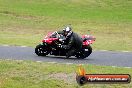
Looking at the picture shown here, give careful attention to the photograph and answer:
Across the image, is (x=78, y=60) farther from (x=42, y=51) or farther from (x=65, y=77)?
(x=65, y=77)

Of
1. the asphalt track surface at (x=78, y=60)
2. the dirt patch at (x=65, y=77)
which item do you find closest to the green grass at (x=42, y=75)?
the dirt patch at (x=65, y=77)

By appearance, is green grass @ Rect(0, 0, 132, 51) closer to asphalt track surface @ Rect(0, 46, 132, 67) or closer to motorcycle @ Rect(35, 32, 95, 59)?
asphalt track surface @ Rect(0, 46, 132, 67)

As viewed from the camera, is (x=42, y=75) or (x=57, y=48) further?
(x=57, y=48)

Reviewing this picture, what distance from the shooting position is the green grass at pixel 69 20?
102 feet

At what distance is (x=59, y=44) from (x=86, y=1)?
40.6 metres

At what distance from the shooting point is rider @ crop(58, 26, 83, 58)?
821 inches

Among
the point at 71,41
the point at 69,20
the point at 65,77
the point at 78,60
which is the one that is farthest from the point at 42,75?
the point at 69,20

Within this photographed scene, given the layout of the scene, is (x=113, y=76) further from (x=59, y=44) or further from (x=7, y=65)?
(x=59, y=44)

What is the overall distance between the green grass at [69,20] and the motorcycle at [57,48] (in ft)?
14.9

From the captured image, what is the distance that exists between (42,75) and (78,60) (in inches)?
213

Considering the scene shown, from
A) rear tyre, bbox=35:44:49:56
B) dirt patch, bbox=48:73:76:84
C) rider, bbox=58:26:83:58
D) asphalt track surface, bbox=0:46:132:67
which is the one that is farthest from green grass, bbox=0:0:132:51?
dirt patch, bbox=48:73:76:84

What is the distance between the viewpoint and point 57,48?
70.3ft


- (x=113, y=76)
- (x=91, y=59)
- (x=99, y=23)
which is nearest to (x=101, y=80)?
(x=113, y=76)

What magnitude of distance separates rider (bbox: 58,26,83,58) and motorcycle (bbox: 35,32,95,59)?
225 millimetres
